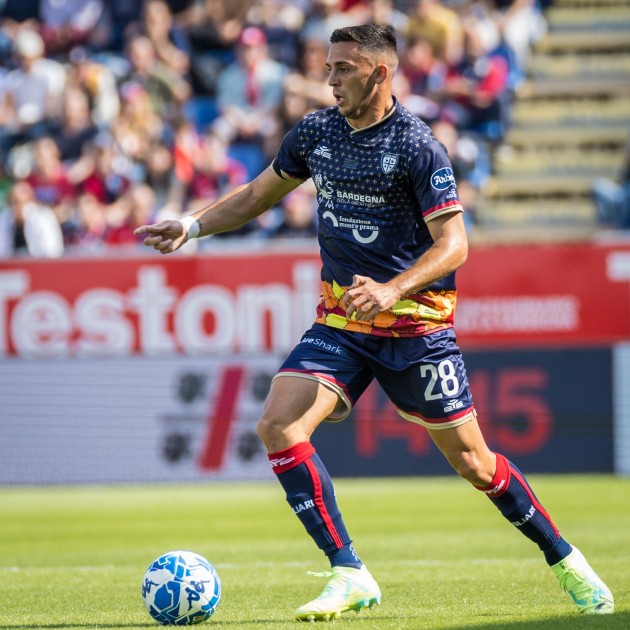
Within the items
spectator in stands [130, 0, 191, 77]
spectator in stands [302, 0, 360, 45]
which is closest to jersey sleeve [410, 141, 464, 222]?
spectator in stands [302, 0, 360, 45]

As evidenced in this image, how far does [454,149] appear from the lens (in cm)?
1727

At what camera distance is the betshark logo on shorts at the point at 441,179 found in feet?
20.5

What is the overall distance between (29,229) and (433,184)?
1111cm

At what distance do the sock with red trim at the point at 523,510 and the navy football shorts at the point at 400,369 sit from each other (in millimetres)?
363

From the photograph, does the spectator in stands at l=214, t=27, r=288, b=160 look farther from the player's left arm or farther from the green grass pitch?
the player's left arm

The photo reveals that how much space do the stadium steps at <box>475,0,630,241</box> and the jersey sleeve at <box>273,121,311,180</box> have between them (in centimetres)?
1051

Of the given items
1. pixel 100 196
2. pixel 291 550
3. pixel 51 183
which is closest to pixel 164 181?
pixel 100 196

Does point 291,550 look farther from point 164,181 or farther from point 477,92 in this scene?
point 477,92

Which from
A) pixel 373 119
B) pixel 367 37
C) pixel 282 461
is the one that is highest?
pixel 367 37

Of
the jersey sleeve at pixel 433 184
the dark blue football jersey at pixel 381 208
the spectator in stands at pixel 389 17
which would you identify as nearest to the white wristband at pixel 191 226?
the dark blue football jersey at pixel 381 208

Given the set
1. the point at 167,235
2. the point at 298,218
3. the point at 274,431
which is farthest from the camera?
the point at 298,218

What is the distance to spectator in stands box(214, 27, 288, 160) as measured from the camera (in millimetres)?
18250

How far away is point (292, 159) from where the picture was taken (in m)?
6.80

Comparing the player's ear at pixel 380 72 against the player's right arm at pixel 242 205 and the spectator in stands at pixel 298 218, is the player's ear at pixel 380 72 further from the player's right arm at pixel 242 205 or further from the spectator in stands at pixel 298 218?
the spectator in stands at pixel 298 218
